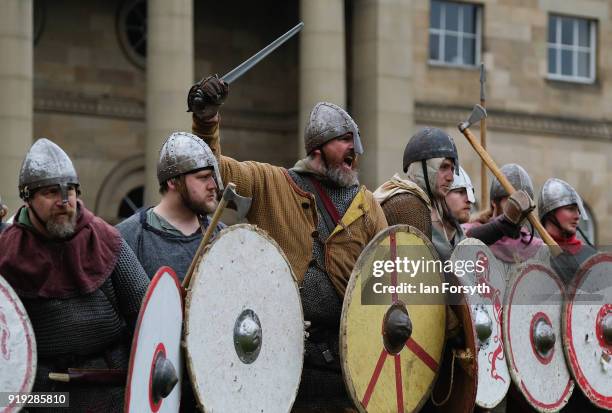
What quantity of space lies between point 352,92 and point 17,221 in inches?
761

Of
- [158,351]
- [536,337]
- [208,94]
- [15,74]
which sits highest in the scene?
[15,74]

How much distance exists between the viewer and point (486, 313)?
827 centimetres

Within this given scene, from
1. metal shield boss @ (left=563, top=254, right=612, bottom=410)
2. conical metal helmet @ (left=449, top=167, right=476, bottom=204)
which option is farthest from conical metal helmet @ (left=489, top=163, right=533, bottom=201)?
conical metal helmet @ (left=449, top=167, right=476, bottom=204)

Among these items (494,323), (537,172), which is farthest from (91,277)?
(537,172)

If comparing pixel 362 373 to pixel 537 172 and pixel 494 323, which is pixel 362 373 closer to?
pixel 494 323

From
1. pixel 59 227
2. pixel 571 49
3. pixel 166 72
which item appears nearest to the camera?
pixel 59 227

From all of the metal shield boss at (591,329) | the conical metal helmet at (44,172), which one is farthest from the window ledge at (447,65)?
the conical metal helmet at (44,172)

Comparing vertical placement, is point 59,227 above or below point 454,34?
below

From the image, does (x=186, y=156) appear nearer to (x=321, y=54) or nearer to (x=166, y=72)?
(x=166, y=72)

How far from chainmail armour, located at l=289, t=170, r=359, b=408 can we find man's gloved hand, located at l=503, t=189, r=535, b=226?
1.39m

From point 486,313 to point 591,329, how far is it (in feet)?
2.97

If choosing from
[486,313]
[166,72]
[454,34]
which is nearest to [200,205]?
[486,313]

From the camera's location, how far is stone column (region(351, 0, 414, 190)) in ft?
79.9

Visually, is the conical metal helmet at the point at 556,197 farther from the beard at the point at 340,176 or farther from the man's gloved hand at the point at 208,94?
the man's gloved hand at the point at 208,94
